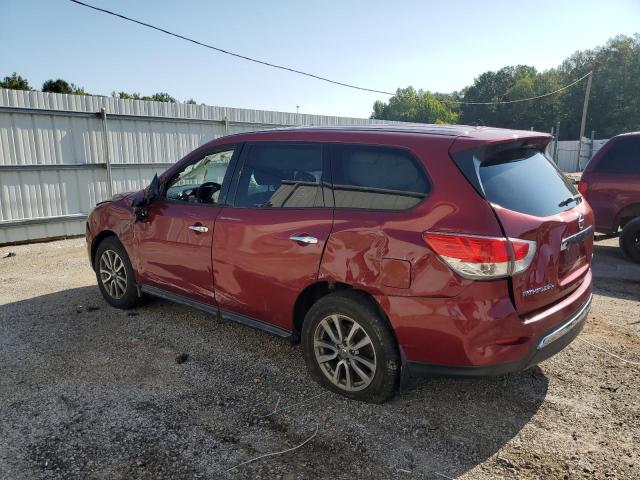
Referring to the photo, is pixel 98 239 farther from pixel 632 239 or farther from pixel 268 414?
pixel 632 239

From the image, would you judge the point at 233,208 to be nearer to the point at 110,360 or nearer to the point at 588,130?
the point at 110,360

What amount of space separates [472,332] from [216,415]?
171 centimetres

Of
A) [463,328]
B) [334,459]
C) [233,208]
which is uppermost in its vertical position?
[233,208]

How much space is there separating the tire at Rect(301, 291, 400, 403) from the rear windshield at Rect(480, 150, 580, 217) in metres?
1.03

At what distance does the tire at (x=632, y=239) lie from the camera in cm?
701

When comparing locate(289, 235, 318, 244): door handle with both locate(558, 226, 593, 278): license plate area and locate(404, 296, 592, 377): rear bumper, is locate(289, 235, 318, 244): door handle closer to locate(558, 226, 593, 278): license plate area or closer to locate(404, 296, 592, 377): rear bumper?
locate(404, 296, 592, 377): rear bumper

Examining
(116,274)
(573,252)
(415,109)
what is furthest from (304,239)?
(415,109)

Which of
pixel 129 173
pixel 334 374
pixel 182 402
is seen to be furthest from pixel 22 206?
pixel 334 374

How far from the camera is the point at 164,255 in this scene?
4426 millimetres

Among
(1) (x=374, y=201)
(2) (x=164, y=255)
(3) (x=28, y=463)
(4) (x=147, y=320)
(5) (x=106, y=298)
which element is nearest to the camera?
(3) (x=28, y=463)

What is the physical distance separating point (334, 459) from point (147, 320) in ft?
9.44

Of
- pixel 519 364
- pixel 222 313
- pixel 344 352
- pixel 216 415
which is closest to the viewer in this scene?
pixel 519 364

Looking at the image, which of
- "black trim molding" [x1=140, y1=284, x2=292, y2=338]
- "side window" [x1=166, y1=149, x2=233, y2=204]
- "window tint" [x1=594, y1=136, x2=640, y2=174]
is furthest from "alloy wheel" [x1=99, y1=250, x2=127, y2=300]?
"window tint" [x1=594, y1=136, x2=640, y2=174]

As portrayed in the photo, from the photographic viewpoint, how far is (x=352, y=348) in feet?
10.4
